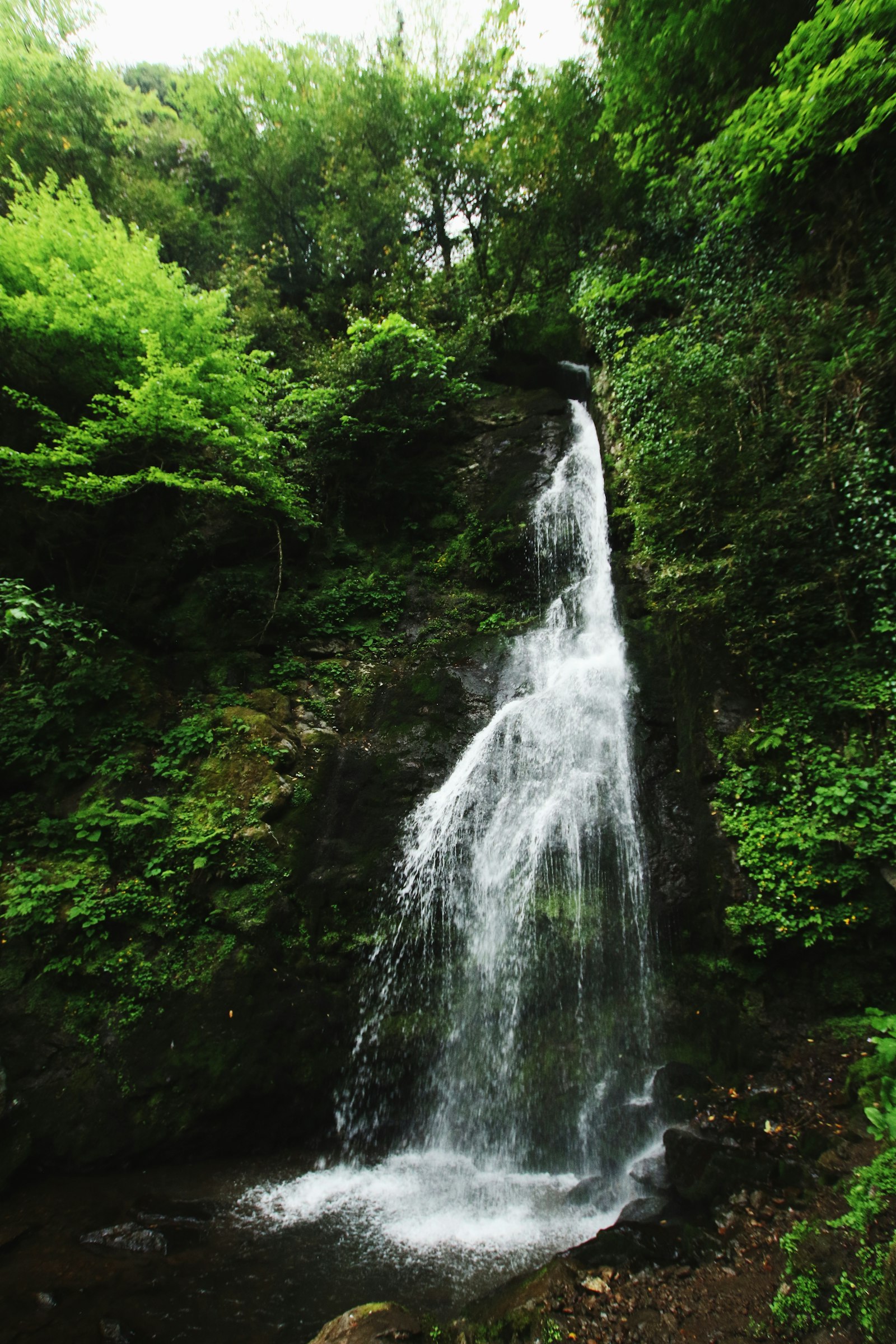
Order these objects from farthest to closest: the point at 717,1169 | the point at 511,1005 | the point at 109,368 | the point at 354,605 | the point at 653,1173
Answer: the point at 354,605
the point at 109,368
the point at 511,1005
the point at 653,1173
the point at 717,1169

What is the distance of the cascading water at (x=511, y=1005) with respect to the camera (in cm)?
436

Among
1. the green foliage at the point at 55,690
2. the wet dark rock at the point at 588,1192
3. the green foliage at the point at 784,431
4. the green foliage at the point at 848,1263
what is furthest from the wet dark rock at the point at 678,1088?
the green foliage at the point at 55,690

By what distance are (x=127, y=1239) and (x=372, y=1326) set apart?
223 cm

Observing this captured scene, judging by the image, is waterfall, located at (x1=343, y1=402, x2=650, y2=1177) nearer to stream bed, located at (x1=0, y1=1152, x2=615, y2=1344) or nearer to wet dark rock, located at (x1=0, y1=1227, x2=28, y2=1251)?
stream bed, located at (x1=0, y1=1152, x2=615, y2=1344)

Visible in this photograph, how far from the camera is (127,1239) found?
3.99 m

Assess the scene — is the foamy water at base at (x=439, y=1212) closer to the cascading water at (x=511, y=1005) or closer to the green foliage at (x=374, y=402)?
the cascading water at (x=511, y=1005)

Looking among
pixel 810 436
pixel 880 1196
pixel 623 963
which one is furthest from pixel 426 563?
pixel 880 1196

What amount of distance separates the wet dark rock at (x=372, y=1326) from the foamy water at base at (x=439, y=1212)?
633 millimetres

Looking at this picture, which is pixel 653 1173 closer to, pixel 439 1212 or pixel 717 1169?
pixel 717 1169

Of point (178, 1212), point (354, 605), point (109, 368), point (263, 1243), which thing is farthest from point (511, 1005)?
point (109, 368)

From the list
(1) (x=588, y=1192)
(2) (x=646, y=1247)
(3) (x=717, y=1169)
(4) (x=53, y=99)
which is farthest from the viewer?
(4) (x=53, y=99)

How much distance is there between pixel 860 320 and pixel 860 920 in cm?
553

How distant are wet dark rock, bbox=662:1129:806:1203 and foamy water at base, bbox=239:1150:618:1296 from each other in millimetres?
693

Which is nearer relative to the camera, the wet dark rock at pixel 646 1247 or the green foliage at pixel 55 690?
the wet dark rock at pixel 646 1247
